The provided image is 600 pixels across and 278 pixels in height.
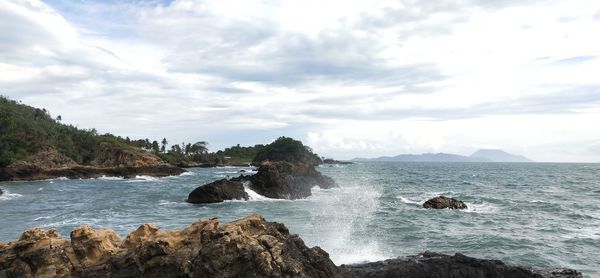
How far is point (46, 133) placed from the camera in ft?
311

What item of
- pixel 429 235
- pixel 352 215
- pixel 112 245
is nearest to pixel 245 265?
pixel 112 245

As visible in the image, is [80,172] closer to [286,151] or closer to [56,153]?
[56,153]

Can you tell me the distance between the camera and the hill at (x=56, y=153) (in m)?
77.9

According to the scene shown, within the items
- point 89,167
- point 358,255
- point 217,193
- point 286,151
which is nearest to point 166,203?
point 217,193

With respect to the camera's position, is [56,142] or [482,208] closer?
[482,208]

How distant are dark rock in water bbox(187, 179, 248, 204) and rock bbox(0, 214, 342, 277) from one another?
28837 mm

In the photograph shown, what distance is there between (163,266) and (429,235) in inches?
697

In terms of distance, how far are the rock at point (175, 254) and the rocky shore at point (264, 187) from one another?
29.1 m

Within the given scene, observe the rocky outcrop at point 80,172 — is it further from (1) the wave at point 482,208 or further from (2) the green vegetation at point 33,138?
(1) the wave at point 482,208

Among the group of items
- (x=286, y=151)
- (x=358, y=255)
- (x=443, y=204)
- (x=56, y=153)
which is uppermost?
(x=286, y=151)

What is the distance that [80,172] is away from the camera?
276ft

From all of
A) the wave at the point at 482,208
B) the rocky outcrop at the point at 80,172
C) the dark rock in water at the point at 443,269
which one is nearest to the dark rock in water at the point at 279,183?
the wave at the point at 482,208

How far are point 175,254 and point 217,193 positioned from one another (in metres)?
30.5

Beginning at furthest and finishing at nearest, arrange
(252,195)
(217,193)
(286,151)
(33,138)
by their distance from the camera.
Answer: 1. (286,151)
2. (33,138)
3. (252,195)
4. (217,193)
